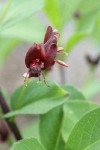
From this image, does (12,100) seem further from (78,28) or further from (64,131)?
(78,28)

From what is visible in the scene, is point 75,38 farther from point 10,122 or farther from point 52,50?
point 52,50

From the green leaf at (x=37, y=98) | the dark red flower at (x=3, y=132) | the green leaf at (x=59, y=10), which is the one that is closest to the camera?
the green leaf at (x=37, y=98)

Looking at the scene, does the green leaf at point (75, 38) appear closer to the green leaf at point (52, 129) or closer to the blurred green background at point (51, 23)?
the blurred green background at point (51, 23)

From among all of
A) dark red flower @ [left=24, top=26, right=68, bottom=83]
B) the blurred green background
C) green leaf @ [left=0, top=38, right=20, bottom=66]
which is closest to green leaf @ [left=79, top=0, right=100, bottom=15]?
the blurred green background

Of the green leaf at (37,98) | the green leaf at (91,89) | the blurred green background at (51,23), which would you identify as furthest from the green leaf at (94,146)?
the green leaf at (91,89)

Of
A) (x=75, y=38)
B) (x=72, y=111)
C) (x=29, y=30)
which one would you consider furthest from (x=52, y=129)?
(x=29, y=30)

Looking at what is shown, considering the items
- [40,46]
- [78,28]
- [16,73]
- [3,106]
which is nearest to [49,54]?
[40,46]
